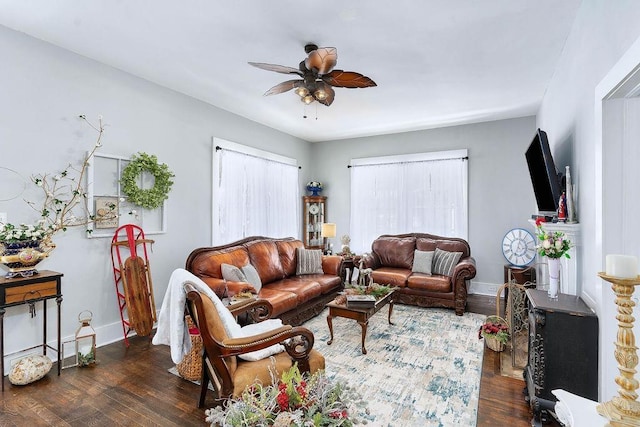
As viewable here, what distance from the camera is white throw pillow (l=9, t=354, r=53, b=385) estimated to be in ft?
8.27

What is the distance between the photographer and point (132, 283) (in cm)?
339

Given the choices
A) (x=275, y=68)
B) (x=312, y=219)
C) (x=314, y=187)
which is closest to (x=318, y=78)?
(x=275, y=68)

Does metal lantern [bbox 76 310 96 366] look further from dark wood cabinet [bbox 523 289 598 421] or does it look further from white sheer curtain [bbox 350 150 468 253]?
white sheer curtain [bbox 350 150 468 253]

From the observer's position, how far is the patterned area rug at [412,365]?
2.26 metres

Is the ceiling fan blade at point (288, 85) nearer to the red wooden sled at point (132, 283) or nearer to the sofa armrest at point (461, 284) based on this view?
the red wooden sled at point (132, 283)

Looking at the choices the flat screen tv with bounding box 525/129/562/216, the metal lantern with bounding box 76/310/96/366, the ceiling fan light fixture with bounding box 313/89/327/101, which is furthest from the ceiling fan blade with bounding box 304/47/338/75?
the metal lantern with bounding box 76/310/96/366

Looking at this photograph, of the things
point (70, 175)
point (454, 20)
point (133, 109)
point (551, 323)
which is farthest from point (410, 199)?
point (70, 175)

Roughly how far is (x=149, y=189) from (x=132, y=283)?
1080 millimetres

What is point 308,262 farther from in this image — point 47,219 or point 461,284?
point 47,219

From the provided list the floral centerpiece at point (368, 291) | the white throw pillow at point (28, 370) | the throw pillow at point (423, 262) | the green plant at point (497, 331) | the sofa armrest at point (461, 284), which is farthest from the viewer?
the throw pillow at point (423, 262)

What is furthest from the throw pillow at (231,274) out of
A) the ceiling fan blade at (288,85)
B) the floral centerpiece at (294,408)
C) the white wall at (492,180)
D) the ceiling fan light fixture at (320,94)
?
the white wall at (492,180)

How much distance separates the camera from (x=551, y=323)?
203 cm

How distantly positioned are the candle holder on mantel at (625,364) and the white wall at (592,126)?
2.93 feet

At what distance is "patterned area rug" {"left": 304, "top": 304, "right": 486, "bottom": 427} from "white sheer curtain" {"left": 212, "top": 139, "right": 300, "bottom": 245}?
6.41ft
